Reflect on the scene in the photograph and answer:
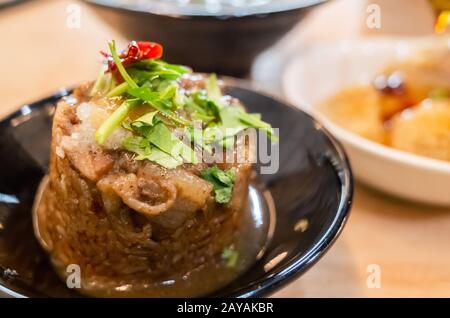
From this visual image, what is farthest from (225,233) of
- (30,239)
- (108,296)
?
(30,239)

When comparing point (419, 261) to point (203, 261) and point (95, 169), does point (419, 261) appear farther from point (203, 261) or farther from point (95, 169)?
point (95, 169)

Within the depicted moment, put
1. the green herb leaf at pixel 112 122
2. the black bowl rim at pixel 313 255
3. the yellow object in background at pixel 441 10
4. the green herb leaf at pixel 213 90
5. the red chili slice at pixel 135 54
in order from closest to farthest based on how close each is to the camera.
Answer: the black bowl rim at pixel 313 255
the green herb leaf at pixel 112 122
the red chili slice at pixel 135 54
the green herb leaf at pixel 213 90
the yellow object in background at pixel 441 10

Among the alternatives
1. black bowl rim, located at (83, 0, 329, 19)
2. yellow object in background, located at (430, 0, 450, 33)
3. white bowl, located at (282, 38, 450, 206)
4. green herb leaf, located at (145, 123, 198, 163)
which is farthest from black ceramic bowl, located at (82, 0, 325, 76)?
green herb leaf, located at (145, 123, 198, 163)

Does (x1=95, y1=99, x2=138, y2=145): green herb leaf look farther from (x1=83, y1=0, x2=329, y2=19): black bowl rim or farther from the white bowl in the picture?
the white bowl

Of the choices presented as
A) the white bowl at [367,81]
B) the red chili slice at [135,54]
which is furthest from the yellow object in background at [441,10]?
the red chili slice at [135,54]

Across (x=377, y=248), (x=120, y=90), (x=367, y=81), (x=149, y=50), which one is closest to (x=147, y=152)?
(x=120, y=90)

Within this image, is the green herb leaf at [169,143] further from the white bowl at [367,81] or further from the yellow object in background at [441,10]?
the yellow object in background at [441,10]

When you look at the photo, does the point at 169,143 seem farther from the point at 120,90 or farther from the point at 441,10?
the point at 441,10
